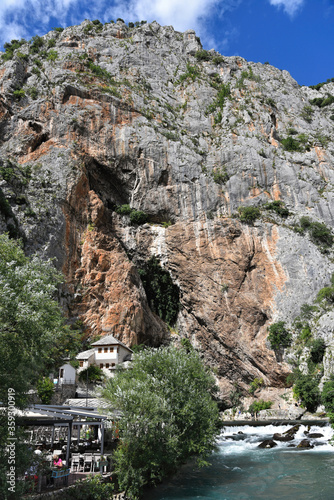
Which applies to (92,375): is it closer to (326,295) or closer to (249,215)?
(326,295)

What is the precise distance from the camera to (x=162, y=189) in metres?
52.9

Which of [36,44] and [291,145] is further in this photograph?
[36,44]

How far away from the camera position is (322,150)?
5959cm

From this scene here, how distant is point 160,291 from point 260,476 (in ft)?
105

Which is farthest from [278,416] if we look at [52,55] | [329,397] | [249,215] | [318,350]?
[52,55]

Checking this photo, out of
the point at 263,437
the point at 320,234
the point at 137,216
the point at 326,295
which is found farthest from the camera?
the point at 137,216

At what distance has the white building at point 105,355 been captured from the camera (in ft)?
118

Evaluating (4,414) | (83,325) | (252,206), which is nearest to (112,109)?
(252,206)

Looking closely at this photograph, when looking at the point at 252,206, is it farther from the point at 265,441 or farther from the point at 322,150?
the point at 265,441

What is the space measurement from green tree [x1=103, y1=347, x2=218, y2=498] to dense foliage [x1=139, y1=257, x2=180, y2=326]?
27366 mm

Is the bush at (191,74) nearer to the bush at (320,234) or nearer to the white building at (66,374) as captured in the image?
the bush at (320,234)

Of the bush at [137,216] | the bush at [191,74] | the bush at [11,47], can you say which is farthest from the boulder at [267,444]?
the bush at [11,47]

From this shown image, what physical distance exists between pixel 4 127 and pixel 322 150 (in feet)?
162

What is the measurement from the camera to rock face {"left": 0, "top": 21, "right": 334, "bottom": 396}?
43312 millimetres
